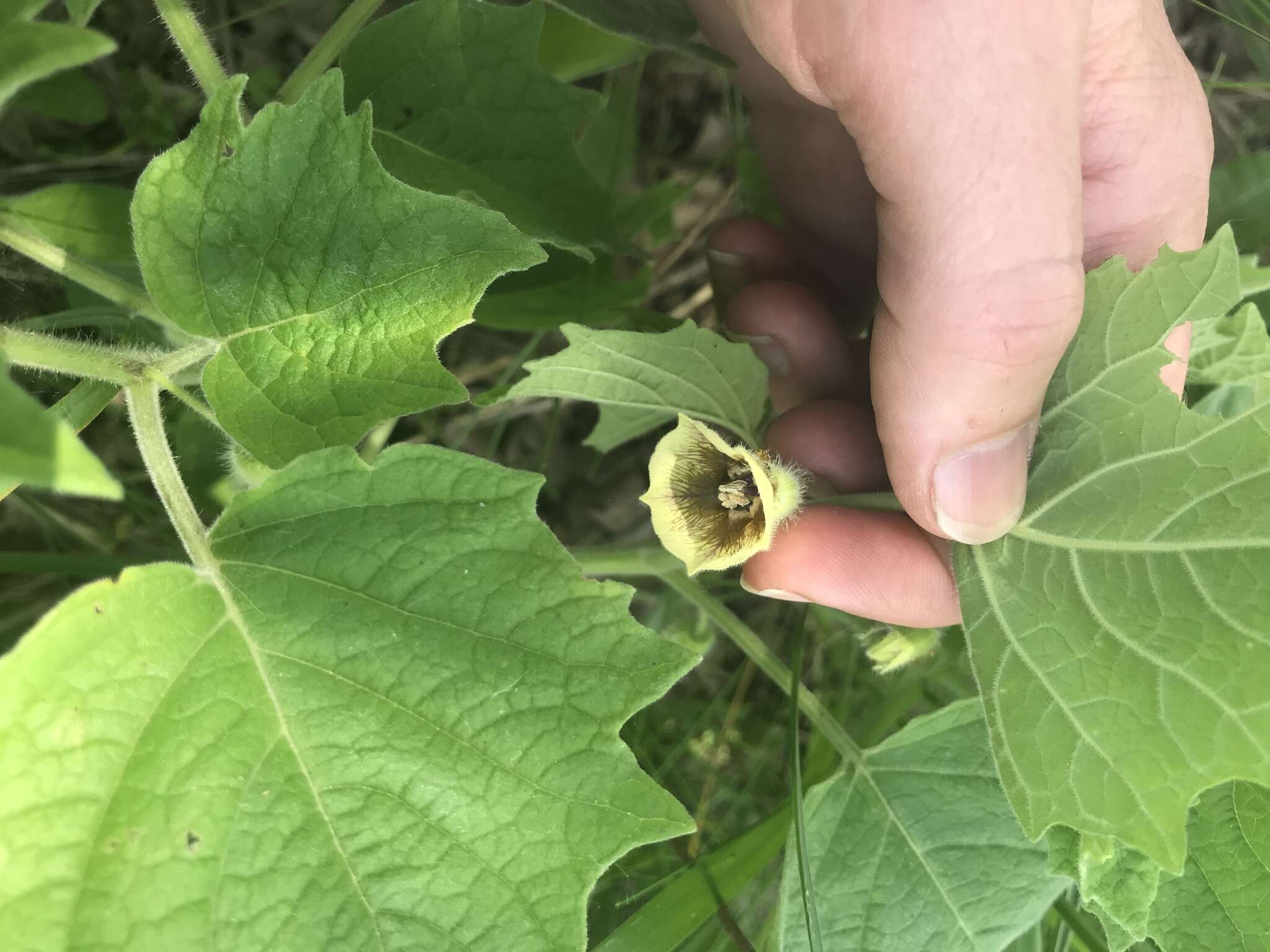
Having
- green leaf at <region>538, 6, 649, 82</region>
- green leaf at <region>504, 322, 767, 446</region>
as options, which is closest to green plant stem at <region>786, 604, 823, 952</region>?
green leaf at <region>504, 322, 767, 446</region>

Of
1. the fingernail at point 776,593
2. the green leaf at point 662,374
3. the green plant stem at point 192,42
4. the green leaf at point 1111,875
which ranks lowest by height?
the green leaf at point 1111,875

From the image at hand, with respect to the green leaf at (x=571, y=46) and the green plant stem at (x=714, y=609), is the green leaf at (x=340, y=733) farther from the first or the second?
the green leaf at (x=571, y=46)

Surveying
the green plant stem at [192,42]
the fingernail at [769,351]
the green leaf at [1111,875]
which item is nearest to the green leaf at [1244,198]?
the fingernail at [769,351]

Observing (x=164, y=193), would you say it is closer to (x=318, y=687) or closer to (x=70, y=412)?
(x=70, y=412)

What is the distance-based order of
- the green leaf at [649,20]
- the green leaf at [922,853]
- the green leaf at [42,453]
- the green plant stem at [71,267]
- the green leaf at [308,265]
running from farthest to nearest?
the green leaf at [922,853] → the green leaf at [649,20] → the green plant stem at [71,267] → the green leaf at [308,265] → the green leaf at [42,453]

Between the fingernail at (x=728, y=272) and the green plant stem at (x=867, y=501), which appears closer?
the green plant stem at (x=867, y=501)

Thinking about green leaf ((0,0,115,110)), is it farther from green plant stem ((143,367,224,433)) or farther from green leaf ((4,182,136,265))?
green leaf ((4,182,136,265))
